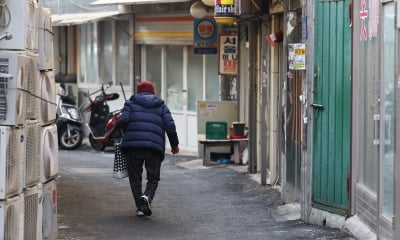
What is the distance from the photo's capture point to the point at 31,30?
26.0 ft

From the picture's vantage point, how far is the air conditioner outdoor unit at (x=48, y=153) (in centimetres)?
842

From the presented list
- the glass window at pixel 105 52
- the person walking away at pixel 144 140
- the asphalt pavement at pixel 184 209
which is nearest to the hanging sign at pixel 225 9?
the asphalt pavement at pixel 184 209

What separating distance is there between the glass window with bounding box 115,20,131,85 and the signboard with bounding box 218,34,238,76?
5.26 m

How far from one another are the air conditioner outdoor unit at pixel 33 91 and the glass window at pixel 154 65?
14.4 m

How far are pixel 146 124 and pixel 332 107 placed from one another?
2.48m

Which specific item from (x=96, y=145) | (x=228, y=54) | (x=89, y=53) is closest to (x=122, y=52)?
(x=89, y=53)

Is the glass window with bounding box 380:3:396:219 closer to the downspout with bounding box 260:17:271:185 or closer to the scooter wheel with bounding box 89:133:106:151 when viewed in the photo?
the downspout with bounding box 260:17:271:185

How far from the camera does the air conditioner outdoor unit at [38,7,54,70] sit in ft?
27.7

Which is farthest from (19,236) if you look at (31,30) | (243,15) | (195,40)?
(195,40)

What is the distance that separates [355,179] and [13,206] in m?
3.68

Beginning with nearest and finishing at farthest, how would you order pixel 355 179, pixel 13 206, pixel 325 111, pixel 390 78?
1. pixel 13 206
2. pixel 390 78
3. pixel 355 179
4. pixel 325 111

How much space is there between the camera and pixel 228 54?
18766 millimetres

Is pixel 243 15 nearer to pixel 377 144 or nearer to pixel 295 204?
pixel 295 204

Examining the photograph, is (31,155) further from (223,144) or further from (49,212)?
(223,144)
